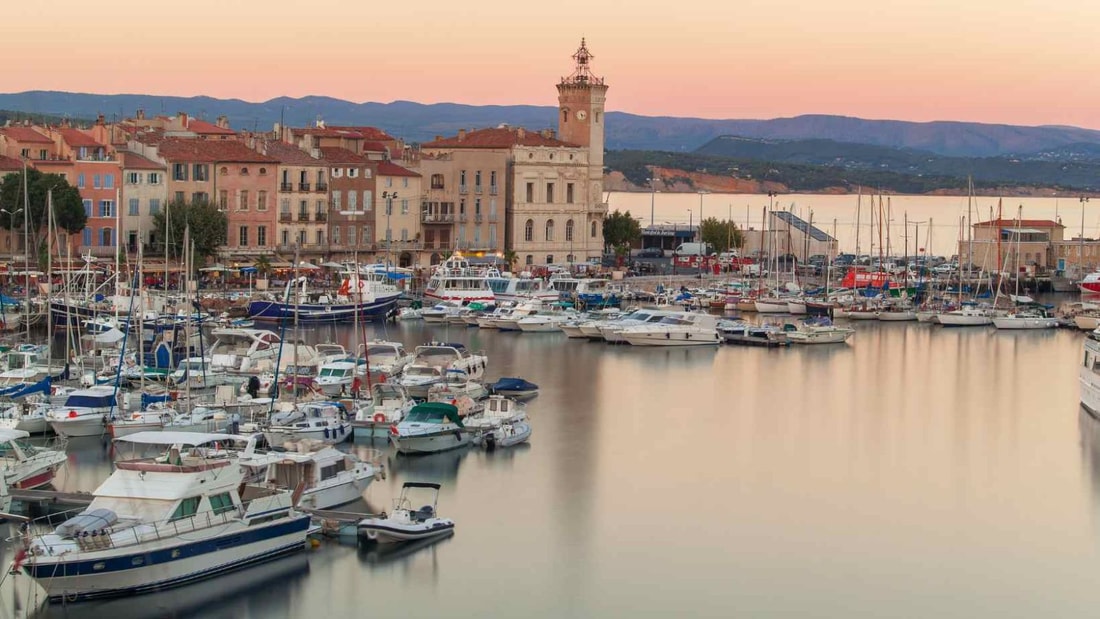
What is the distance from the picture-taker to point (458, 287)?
4575 centimetres

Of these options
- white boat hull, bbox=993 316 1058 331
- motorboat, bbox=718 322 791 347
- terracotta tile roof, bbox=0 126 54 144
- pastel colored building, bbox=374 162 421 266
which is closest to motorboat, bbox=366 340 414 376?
motorboat, bbox=718 322 791 347

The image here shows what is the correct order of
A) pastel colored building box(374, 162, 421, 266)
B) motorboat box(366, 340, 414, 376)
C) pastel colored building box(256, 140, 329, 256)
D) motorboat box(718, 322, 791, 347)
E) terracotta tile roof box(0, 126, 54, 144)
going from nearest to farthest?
motorboat box(366, 340, 414, 376) < motorboat box(718, 322, 791, 347) < terracotta tile roof box(0, 126, 54, 144) < pastel colored building box(256, 140, 329, 256) < pastel colored building box(374, 162, 421, 266)

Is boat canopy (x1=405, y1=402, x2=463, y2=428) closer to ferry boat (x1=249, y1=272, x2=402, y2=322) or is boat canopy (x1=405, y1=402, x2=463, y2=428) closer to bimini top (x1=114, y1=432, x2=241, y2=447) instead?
bimini top (x1=114, y1=432, x2=241, y2=447)

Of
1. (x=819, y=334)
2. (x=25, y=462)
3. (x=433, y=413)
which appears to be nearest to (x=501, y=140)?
(x=819, y=334)

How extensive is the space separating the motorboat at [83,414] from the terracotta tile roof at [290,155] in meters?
24.6

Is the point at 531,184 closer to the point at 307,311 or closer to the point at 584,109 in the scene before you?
the point at 584,109

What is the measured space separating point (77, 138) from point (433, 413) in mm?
26111

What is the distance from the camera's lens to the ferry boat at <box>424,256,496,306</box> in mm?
45125

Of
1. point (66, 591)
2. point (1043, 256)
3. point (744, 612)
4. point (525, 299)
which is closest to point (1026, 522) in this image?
point (744, 612)

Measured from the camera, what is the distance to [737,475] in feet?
79.0

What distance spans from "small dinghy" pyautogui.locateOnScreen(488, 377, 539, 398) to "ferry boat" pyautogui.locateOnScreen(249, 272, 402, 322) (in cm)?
1073

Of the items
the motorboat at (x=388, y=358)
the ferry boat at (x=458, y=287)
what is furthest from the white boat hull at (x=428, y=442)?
the ferry boat at (x=458, y=287)

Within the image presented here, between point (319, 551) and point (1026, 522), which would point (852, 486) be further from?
point (319, 551)

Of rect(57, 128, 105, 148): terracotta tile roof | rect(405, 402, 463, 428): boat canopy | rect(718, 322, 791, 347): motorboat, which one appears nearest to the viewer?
rect(405, 402, 463, 428): boat canopy
